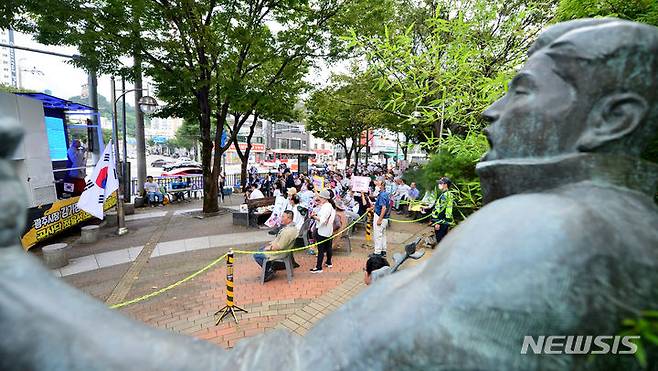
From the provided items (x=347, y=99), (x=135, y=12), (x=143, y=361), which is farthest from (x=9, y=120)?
(x=347, y=99)

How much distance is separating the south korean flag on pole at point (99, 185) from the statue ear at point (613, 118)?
9.45 m

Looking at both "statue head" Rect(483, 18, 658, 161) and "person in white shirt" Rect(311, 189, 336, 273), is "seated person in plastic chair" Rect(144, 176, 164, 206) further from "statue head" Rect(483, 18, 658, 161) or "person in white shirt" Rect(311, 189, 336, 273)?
"statue head" Rect(483, 18, 658, 161)

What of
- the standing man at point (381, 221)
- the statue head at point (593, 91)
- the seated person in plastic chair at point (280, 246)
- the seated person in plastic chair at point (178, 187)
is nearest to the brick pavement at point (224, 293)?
the seated person in plastic chair at point (280, 246)

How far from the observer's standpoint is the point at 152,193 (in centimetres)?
1593

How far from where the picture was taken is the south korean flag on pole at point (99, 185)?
832cm

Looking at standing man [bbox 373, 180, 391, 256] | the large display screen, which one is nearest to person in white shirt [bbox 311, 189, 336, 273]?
standing man [bbox 373, 180, 391, 256]

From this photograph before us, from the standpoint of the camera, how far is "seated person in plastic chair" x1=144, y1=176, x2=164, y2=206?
1587cm

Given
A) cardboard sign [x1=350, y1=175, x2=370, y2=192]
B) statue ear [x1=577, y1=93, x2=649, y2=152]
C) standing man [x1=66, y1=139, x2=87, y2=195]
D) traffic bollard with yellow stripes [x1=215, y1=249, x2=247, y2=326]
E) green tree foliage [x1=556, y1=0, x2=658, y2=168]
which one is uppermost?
green tree foliage [x1=556, y1=0, x2=658, y2=168]

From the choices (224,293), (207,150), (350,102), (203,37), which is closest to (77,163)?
(207,150)

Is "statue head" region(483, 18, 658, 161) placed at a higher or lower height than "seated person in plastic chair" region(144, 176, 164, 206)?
higher

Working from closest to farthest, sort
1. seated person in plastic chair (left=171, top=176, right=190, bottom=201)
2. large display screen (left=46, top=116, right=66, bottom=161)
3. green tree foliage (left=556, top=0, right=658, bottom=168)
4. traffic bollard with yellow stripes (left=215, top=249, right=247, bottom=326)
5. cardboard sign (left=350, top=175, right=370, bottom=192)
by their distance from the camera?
green tree foliage (left=556, top=0, right=658, bottom=168) < traffic bollard with yellow stripes (left=215, top=249, right=247, bottom=326) < cardboard sign (left=350, top=175, right=370, bottom=192) < large display screen (left=46, top=116, right=66, bottom=161) < seated person in plastic chair (left=171, top=176, right=190, bottom=201)

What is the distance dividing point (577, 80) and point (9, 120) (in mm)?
1607

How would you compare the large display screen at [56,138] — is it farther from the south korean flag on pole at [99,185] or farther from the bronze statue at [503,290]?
the bronze statue at [503,290]

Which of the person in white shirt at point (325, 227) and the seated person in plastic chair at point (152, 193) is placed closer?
the person in white shirt at point (325, 227)
